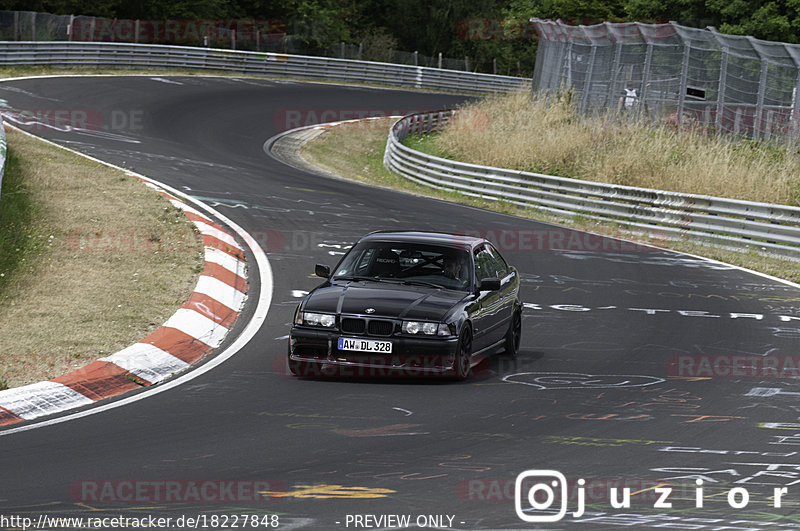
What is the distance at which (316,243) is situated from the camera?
18.1 meters

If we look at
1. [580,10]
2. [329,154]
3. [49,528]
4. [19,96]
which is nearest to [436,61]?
[580,10]

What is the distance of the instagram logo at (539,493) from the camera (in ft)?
20.0

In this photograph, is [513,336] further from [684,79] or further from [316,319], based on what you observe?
[684,79]

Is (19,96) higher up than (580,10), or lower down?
lower down

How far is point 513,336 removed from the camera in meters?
11.6

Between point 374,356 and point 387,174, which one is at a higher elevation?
point 374,356

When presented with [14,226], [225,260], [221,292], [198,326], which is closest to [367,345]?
[198,326]

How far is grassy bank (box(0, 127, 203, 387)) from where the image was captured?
1045 centimetres

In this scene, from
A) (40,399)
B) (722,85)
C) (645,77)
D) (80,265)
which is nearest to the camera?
(40,399)

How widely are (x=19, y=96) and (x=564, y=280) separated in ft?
80.0

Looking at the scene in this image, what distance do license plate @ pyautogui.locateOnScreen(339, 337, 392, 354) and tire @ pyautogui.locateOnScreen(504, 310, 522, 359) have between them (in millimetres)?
2109

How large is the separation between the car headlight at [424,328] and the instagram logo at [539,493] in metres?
2.95

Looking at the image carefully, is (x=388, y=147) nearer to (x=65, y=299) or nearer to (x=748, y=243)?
(x=748, y=243)

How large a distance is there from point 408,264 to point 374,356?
5.12ft
